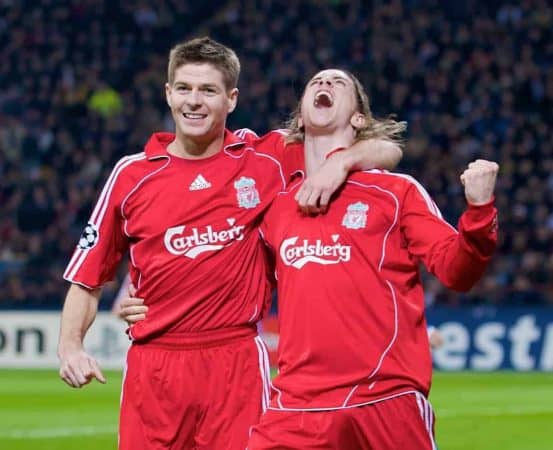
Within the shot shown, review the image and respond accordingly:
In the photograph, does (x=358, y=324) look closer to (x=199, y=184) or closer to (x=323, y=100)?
(x=323, y=100)

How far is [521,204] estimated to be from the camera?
62.7ft

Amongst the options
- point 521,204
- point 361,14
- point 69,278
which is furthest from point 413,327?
point 361,14

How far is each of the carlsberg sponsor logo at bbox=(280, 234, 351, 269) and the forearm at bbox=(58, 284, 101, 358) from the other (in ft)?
3.20

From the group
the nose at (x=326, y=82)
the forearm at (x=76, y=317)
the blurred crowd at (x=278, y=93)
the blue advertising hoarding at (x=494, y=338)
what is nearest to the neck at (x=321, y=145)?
the nose at (x=326, y=82)

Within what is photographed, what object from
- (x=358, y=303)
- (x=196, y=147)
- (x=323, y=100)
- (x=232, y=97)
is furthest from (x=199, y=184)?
(x=358, y=303)

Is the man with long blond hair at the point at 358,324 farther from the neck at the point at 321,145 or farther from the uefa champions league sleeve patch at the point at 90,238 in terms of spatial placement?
the uefa champions league sleeve patch at the point at 90,238

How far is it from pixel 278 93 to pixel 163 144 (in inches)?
678

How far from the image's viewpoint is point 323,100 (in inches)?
203

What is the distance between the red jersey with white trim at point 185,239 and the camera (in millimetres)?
5383

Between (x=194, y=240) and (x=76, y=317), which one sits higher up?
(x=194, y=240)

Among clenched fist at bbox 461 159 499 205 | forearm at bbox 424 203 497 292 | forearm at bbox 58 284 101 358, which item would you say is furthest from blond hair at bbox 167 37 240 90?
clenched fist at bbox 461 159 499 205

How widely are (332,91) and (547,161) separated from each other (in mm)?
15297

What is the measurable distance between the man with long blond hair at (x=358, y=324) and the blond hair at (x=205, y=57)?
2.71 ft

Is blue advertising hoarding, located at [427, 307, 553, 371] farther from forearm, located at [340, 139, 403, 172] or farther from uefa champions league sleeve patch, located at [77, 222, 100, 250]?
uefa champions league sleeve patch, located at [77, 222, 100, 250]
